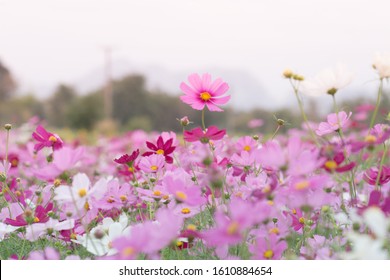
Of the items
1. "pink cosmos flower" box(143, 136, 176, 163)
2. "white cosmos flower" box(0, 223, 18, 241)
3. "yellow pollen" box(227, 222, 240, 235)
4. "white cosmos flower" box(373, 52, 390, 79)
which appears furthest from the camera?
"pink cosmos flower" box(143, 136, 176, 163)

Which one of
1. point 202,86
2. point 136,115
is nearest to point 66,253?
point 202,86

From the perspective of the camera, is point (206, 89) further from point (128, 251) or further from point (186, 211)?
point (128, 251)

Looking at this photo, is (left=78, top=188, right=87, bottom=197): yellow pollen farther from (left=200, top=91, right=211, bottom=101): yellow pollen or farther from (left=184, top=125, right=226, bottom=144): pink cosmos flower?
(left=200, top=91, right=211, bottom=101): yellow pollen

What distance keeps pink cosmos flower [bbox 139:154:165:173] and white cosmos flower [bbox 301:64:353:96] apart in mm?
319

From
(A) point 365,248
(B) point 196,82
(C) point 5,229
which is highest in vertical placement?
(B) point 196,82

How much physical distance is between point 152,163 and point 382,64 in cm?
48

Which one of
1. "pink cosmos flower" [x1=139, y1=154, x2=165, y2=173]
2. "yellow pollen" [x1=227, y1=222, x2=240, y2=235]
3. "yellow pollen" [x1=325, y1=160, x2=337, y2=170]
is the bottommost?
"pink cosmos flower" [x1=139, y1=154, x2=165, y2=173]

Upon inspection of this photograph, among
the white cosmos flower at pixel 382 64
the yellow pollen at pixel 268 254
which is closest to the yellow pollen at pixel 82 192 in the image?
the yellow pollen at pixel 268 254

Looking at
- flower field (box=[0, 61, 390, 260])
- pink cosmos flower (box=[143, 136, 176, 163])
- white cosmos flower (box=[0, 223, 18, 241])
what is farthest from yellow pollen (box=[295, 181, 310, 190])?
white cosmos flower (box=[0, 223, 18, 241])

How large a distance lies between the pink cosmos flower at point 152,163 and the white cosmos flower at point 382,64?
44cm

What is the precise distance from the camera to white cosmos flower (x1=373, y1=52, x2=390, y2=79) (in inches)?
36.3

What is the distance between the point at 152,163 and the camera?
110cm

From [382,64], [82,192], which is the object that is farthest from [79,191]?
[382,64]
